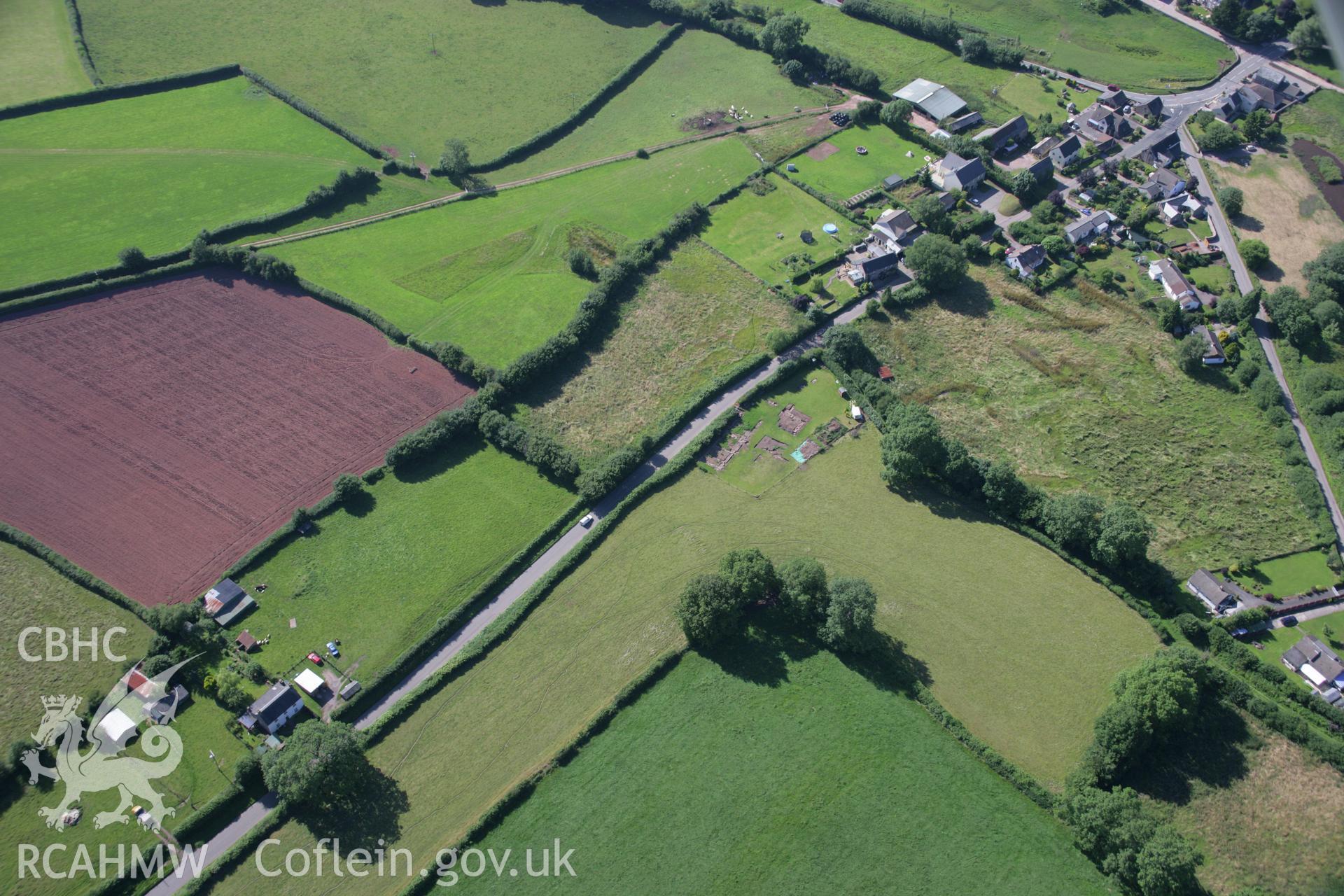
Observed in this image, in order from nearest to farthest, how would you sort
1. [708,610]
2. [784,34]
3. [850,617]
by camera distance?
[850,617] → [708,610] → [784,34]

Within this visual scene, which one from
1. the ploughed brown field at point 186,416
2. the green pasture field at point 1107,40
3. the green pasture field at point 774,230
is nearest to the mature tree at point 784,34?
the green pasture field at point 1107,40

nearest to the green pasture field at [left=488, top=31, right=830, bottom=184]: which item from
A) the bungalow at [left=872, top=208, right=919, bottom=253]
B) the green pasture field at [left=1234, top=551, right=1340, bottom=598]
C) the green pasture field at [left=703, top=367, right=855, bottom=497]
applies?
the bungalow at [left=872, top=208, right=919, bottom=253]

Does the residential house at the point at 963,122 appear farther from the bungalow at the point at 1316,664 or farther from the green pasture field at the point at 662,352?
the bungalow at the point at 1316,664

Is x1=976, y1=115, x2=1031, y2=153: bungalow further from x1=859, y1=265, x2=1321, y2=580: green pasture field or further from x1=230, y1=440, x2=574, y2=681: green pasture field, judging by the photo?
x1=230, y1=440, x2=574, y2=681: green pasture field

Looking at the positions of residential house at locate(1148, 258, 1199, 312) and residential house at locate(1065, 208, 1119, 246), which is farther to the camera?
residential house at locate(1065, 208, 1119, 246)

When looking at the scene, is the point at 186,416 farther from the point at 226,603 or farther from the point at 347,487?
the point at 226,603

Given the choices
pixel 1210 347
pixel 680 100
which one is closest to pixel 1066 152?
pixel 1210 347

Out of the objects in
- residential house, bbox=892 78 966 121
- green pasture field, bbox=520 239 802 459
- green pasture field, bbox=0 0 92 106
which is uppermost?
green pasture field, bbox=0 0 92 106
